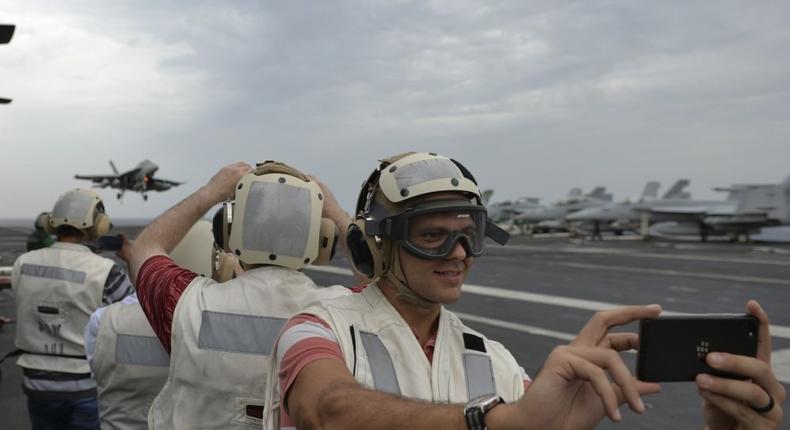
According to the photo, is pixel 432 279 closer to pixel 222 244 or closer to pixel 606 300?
pixel 222 244

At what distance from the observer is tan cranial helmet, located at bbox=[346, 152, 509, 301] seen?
74.9 inches

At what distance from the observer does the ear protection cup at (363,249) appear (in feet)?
6.69

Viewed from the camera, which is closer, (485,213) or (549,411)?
(549,411)

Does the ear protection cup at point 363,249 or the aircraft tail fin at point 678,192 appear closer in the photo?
the ear protection cup at point 363,249

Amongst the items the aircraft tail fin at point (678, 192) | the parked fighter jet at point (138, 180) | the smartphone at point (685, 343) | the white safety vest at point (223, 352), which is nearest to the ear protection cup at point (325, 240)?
the white safety vest at point (223, 352)

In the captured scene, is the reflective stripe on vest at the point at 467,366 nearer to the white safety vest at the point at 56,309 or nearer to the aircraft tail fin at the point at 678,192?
the white safety vest at the point at 56,309

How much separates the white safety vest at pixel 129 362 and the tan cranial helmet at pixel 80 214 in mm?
1516

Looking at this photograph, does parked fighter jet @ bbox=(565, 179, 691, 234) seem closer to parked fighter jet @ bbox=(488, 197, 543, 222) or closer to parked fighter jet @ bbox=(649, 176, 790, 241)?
parked fighter jet @ bbox=(649, 176, 790, 241)

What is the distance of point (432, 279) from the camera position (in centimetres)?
193

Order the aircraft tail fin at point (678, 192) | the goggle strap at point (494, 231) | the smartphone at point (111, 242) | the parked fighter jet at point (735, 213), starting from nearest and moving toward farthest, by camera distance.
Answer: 1. the goggle strap at point (494, 231)
2. the smartphone at point (111, 242)
3. the parked fighter jet at point (735, 213)
4. the aircraft tail fin at point (678, 192)

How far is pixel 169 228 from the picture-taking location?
2.70 metres

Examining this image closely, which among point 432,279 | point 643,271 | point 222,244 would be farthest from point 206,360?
point 643,271

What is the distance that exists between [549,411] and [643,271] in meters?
23.5

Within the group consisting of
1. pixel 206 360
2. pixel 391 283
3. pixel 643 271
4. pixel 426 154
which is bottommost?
pixel 643 271
